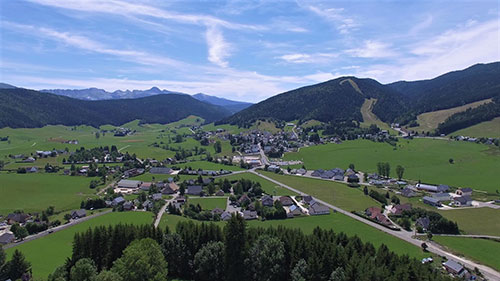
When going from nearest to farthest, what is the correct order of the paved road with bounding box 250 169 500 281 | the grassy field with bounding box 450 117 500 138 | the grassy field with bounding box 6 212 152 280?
the paved road with bounding box 250 169 500 281 → the grassy field with bounding box 6 212 152 280 → the grassy field with bounding box 450 117 500 138

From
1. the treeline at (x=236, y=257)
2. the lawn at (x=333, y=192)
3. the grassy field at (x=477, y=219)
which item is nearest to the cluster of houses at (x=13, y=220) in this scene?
the treeline at (x=236, y=257)

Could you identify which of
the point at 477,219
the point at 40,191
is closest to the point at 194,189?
the point at 40,191

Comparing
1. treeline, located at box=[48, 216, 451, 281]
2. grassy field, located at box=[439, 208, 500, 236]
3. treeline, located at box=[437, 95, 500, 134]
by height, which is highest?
treeline, located at box=[437, 95, 500, 134]

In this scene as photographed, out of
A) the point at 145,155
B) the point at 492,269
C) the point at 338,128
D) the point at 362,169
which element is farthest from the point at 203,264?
the point at 338,128

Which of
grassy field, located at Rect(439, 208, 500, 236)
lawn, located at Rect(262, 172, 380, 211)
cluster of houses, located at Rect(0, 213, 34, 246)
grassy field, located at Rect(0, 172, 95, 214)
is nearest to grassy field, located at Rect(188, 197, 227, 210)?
lawn, located at Rect(262, 172, 380, 211)

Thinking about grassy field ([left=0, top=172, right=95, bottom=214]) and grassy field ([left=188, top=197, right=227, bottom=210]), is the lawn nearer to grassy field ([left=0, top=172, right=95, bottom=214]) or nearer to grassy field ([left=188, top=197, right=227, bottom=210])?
grassy field ([left=188, top=197, right=227, bottom=210])

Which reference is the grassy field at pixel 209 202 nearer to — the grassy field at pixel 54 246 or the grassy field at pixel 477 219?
the grassy field at pixel 54 246
